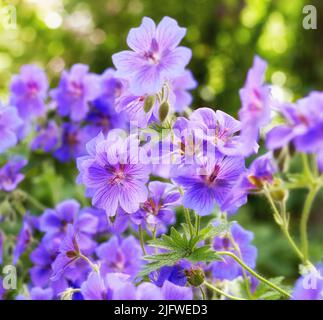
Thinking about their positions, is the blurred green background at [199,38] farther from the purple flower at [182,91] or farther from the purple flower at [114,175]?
the purple flower at [114,175]

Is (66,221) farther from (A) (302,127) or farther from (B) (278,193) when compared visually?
(A) (302,127)

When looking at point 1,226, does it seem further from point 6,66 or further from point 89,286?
point 6,66

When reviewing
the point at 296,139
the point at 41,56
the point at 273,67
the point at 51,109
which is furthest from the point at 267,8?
the point at 296,139

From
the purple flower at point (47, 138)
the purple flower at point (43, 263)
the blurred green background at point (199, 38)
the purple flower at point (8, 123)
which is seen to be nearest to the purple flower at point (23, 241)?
the purple flower at point (43, 263)

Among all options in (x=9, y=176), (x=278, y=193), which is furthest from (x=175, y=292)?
→ (x=9, y=176)

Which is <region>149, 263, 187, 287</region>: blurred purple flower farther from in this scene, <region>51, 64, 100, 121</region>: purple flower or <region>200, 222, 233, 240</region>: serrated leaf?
<region>51, 64, 100, 121</region>: purple flower

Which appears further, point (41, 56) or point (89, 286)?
point (41, 56)
